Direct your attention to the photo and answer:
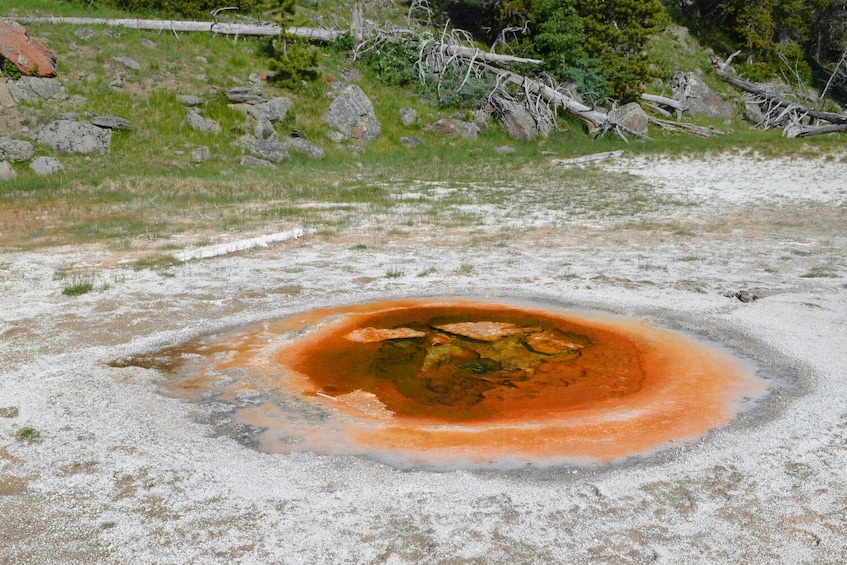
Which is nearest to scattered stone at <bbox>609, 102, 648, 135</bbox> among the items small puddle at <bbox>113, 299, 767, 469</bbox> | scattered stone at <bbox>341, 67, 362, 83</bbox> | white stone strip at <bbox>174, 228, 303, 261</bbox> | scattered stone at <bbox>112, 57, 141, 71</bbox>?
scattered stone at <bbox>341, 67, 362, 83</bbox>

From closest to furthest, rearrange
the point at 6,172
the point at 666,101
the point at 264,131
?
the point at 6,172 < the point at 264,131 < the point at 666,101

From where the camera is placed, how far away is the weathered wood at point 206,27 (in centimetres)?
2497

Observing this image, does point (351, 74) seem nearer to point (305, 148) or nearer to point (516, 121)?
point (516, 121)

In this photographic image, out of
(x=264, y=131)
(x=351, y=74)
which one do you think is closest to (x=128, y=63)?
(x=264, y=131)

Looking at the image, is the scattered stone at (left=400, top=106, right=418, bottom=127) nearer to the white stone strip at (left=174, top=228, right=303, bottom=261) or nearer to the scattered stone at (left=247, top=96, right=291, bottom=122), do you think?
the scattered stone at (left=247, top=96, right=291, bottom=122)

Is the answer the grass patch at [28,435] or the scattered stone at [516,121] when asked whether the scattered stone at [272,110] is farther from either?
the grass patch at [28,435]

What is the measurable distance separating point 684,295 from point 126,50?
68.8ft

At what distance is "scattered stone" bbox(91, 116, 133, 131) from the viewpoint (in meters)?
20.3

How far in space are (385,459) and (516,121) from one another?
23221mm

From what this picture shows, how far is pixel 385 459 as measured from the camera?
482 centimetres

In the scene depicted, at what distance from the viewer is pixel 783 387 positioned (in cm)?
604

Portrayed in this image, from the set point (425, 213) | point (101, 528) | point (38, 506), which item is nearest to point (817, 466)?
point (101, 528)

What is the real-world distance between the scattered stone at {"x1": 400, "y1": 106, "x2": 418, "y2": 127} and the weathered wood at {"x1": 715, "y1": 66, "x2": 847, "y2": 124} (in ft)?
50.1

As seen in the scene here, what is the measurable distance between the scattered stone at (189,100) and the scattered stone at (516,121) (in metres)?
10.4
